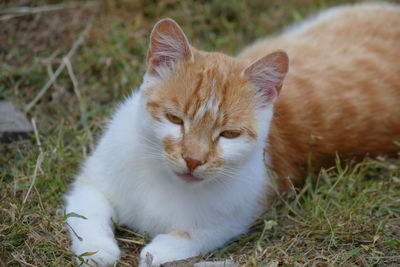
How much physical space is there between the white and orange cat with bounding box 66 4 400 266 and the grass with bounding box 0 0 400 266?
167mm

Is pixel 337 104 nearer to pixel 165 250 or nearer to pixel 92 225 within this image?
pixel 165 250

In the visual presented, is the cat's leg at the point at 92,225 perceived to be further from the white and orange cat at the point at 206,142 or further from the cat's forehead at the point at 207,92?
the cat's forehead at the point at 207,92

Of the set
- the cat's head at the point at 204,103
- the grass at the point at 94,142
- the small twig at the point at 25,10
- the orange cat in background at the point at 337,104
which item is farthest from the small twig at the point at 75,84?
the orange cat in background at the point at 337,104

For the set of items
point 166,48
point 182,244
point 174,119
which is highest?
point 166,48

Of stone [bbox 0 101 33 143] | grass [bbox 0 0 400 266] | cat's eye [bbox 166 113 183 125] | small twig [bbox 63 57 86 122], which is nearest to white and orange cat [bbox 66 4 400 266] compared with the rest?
cat's eye [bbox 166 113 183 125]

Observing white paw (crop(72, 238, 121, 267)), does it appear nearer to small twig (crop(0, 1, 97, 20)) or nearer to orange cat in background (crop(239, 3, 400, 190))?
orange cat in background (crop(239, 3, 400, 190))

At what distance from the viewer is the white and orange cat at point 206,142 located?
8.67 ft

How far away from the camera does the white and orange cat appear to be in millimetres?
2643

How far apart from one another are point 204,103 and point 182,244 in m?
0.88

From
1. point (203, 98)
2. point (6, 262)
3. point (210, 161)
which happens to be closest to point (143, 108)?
point (203, 98)

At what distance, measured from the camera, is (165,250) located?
8.93 ft

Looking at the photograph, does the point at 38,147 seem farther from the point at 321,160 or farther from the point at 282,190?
the point at 321,160

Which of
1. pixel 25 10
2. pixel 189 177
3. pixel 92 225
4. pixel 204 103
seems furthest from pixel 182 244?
pixel 25 10

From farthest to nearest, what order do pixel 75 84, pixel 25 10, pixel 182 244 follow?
pixel 25 10, pixel 75 84, pixel 182 244
